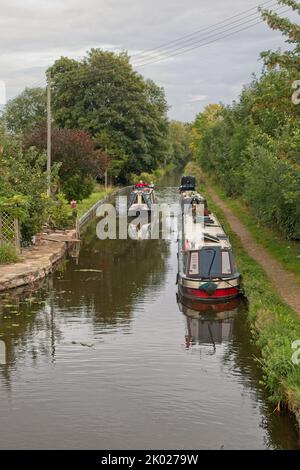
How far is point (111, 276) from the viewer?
24453mm

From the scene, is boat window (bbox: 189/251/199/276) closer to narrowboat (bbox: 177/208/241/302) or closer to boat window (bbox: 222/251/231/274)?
narrowboat (bbox: 177/208/241/302)

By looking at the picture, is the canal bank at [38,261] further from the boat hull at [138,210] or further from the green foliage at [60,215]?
the boat hull at [138,210]

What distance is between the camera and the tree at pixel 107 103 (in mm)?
65312

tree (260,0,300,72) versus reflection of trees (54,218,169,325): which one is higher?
tree (260,0,300,72)

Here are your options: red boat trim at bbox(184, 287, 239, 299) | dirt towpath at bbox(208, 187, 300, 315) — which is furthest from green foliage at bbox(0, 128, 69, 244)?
dirt towpath at bbox(208, 187, 300, 315)

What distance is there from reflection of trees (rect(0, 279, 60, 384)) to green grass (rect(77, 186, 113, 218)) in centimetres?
1768

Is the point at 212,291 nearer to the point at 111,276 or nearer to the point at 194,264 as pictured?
the point at 194,264

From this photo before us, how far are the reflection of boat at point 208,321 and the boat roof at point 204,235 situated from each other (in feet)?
6.26

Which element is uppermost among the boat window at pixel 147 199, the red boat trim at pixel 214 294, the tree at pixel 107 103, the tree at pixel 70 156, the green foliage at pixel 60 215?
the tree at pixel 107 103

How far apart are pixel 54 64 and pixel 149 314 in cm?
5436

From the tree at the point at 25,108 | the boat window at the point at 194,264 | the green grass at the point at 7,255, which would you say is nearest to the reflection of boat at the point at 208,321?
the boat window at the point at 194,264

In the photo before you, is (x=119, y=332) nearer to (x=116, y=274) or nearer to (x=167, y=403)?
(x=167, y=403)

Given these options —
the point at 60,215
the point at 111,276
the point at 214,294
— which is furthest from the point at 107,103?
the point at 214,294

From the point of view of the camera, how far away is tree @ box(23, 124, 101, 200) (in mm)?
38312
